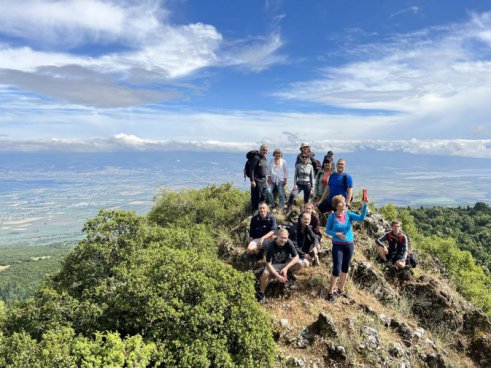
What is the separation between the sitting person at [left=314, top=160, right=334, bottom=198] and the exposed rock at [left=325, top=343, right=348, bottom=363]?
6.67m

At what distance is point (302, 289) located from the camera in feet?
31.5

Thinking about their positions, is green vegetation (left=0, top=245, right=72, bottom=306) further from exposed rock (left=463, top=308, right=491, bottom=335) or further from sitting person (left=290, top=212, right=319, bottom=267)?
exposed rock (left=463, top=308, right=491, bottom=335)

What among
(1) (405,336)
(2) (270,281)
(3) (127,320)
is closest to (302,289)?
(2) (270,281)

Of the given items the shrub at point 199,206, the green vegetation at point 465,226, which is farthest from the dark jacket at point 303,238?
the green vegetation at point 465,226

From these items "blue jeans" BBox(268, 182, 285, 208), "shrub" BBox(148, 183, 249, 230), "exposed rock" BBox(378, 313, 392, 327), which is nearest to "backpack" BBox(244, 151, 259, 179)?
"blue jeans" BBox(268, 182, 285, 208)

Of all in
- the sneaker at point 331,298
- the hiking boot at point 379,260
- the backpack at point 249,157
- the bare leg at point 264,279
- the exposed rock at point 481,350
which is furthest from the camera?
the backpack at point 249,157

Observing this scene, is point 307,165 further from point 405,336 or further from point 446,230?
point 446,230

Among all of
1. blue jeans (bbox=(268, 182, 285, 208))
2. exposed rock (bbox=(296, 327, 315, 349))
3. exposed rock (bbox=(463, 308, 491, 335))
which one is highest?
blue jeans (bbox=(268, 182, 285, 208))

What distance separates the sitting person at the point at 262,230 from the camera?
33.0 ft

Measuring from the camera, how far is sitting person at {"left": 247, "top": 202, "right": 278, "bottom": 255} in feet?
33.0

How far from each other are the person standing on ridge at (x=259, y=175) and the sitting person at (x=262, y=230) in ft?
9.56

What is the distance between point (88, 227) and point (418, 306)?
36.7 ft

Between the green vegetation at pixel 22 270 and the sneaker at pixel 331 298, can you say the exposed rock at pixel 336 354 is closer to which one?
the sneaker at pixel 331 298

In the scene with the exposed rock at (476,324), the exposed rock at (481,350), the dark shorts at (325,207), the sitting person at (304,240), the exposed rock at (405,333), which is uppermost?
the dark shorts at (325,207)
